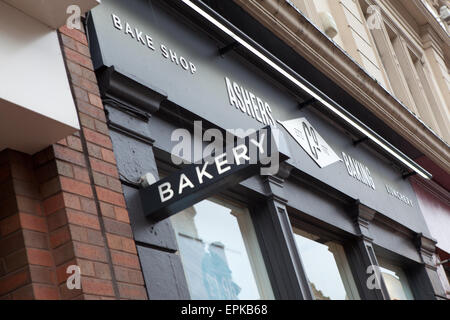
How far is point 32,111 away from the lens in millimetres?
3898

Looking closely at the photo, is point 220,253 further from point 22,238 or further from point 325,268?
point 22,238

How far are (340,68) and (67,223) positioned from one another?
579 centimetres

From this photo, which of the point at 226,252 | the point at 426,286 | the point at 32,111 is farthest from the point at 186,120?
the point at 426,286

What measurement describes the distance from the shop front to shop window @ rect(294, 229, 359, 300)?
0.7 inches

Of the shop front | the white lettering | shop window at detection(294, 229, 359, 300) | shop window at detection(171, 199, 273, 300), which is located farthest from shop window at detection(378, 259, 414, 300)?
the white lettering

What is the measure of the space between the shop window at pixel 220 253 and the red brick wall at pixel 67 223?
52.5 inches

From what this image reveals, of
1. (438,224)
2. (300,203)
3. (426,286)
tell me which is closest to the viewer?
(300,203)

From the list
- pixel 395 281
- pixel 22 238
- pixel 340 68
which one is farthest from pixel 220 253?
pixel 395 281

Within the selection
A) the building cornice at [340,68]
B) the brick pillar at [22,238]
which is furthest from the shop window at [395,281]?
the brick pillar at [22,238]

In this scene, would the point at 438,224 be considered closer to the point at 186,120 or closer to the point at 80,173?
the point at 186,120

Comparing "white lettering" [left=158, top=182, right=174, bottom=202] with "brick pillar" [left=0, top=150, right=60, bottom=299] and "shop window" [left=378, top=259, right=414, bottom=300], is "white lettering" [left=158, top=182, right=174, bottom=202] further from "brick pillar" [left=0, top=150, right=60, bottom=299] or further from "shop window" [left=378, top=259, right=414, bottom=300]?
"shop window" [left=378, top=259, right=414, bottom=300]

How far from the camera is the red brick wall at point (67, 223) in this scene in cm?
388

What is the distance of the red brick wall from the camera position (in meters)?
3.88

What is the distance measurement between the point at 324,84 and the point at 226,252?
3.48m
